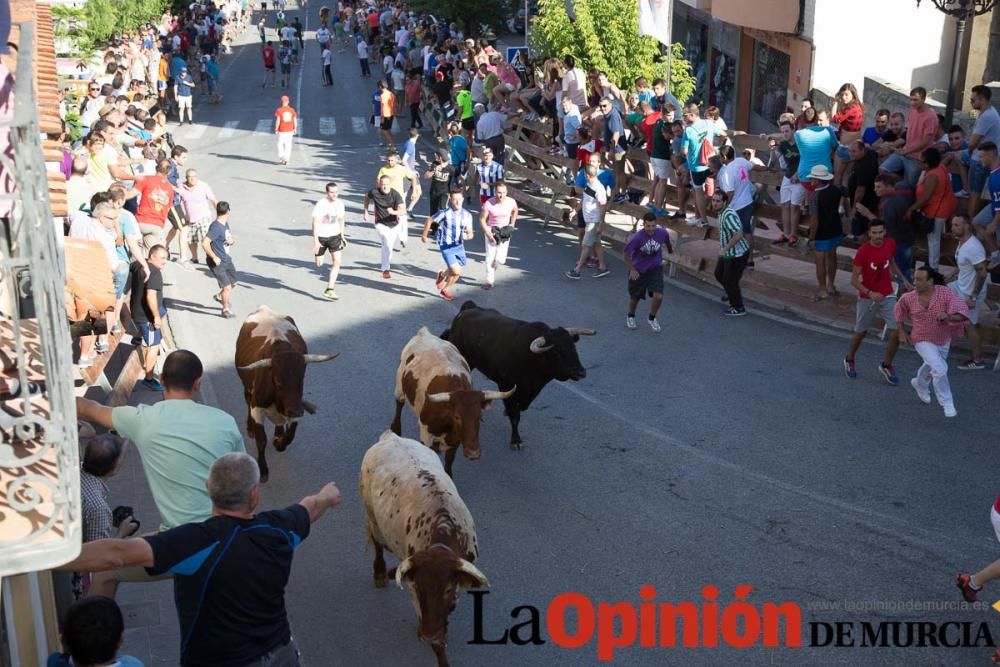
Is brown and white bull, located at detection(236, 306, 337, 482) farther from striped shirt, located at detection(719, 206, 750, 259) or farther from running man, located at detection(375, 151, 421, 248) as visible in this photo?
striped shirt, located at detection(719, 206, 750, 259)

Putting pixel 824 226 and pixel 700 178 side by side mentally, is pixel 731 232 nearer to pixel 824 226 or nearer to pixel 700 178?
pixel 824 226

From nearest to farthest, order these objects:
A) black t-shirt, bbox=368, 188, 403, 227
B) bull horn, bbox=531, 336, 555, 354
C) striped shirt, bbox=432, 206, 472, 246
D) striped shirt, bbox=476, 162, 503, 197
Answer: bull horn, bbox=531, 336, 555, 354
striped shirt, bbox=432, 206, 472, 246
black t-shirt, bbox=368, 188, 403, 227
striped shirt, bbox=476, 162, 503, 197

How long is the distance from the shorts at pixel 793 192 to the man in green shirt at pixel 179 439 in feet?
38.1

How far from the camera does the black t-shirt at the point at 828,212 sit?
15773 millimetres

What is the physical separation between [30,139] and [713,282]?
573 inches

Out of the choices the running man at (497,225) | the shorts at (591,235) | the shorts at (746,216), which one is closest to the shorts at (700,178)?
the shorts at (746,216)

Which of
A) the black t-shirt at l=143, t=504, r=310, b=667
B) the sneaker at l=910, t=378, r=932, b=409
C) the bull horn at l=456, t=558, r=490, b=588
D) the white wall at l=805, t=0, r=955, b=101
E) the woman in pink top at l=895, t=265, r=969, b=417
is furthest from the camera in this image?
the white wall at l=805, t=0, r=955, b=101

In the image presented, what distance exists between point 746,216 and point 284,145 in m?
14.4

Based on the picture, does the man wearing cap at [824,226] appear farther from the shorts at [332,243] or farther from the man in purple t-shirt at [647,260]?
the shorts at [332,243]

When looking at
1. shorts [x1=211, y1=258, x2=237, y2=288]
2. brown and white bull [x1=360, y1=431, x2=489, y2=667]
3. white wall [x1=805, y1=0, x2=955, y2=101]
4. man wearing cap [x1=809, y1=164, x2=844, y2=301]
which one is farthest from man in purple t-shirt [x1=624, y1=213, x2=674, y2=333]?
white wall [x1=805, y1=0, x2=955, y2=101]

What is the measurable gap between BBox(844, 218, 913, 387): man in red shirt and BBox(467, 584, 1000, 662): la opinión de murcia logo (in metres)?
5.20

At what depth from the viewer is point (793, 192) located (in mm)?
16812

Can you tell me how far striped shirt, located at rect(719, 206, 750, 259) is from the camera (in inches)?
627

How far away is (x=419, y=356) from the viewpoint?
38.4 ft
